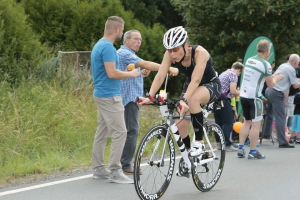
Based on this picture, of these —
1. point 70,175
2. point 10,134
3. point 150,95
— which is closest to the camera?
point 150,95

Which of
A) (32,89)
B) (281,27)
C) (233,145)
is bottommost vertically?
(233,145)

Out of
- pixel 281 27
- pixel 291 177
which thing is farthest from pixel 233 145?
pixel 281 27

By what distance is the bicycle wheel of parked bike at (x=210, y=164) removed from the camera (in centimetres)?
822

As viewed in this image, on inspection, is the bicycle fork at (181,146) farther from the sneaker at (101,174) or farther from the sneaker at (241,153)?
the sneaker at (241,153)

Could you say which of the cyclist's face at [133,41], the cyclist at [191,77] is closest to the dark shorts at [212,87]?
the cyclist at [191,77]

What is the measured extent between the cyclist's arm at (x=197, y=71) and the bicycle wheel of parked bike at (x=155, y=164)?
493 mm

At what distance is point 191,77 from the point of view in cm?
786

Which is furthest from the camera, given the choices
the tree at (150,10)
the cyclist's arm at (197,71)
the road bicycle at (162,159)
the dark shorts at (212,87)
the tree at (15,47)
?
the tree at (150,10)

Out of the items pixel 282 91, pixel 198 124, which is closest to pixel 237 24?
pixel 282 91

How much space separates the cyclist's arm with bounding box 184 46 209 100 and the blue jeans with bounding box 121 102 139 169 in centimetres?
194

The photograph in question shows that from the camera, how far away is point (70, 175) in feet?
31.0

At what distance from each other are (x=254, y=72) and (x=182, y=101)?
4.23 metres

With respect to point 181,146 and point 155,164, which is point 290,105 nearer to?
point 181,146

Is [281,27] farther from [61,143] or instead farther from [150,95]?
[150,95]
